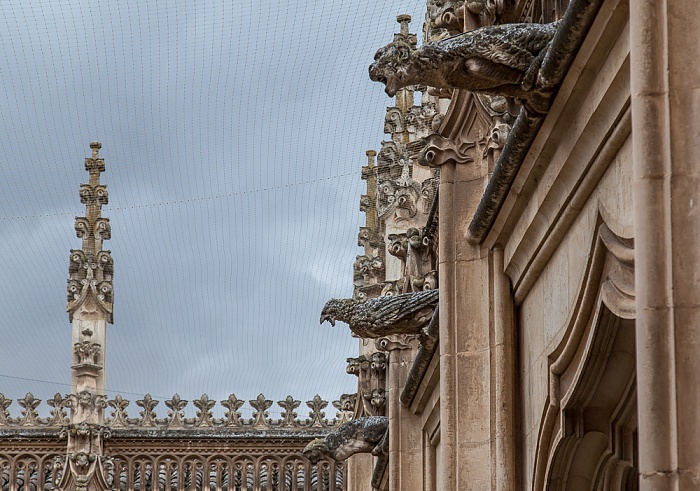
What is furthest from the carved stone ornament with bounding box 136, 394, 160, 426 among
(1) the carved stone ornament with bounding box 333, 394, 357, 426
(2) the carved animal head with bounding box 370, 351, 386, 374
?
(2) the carved animal head with bounding box 370, 351, 386, 374

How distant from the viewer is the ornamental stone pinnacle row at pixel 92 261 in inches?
1484

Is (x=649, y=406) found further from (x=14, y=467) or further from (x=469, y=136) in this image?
(x=14, y=467)

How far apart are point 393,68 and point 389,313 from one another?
619cm

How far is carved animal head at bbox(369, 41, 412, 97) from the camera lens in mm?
9891

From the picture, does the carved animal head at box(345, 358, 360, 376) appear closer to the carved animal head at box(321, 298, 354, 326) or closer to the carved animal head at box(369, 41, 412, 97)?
the carved animal head at box(321, 298, 354, 326)

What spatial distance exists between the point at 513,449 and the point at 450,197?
2.29 metres

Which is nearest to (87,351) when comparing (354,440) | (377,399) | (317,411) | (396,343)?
(317,411)

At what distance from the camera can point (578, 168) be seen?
9.19 m

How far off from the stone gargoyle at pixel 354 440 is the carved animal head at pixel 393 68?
1167 centimetres

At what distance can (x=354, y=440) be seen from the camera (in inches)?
852

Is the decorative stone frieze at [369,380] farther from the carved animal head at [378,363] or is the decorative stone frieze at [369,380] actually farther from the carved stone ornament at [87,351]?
the carved stone ornament at [87,351]

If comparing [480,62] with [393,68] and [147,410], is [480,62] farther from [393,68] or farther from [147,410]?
[147,410]

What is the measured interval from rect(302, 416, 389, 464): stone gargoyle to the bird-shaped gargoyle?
5.10 m

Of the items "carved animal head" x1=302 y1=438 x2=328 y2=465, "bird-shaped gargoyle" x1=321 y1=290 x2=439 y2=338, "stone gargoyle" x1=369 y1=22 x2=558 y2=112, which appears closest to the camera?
"stone gargoyle" x1=369 y1=22 x2=558 y2=112
